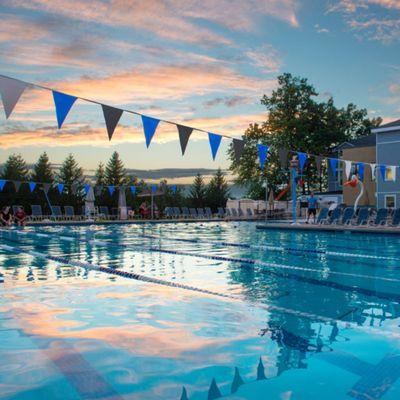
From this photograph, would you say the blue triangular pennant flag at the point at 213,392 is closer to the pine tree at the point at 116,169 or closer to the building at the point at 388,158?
the building at the point at 388,158

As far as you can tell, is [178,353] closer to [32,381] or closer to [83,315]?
[32,381]

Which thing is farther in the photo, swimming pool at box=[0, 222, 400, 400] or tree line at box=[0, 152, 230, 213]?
tree line at box=[0, 152, 230, 213]

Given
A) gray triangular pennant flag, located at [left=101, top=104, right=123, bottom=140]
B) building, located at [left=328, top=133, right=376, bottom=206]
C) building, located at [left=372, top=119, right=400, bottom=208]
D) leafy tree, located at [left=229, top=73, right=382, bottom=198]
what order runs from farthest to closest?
leafy tree, located at [left=229, top=73, right=382, bottom=198], building, located at [left=328, top=133, right=376, bottom=206], building, located at [left=372, top=119, right=400, bottom=208], gray triangular pennant flag, located at [left=101, top=104, right=123, bottom=140]

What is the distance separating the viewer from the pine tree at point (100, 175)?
6492 centimetres

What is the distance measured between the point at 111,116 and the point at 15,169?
51.8 m

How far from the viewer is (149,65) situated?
18297 mm

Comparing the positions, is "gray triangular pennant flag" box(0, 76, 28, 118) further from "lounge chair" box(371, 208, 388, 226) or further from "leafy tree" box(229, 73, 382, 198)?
"leafy tree" box(229, 73, 382, 198)

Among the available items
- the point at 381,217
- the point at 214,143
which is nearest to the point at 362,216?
the point at 381,217

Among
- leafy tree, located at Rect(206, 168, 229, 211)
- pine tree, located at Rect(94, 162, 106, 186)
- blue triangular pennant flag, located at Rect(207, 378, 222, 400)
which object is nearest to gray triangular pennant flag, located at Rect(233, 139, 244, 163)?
blue triangular pennant flag, located at Rect(207, 378, 222, 400)

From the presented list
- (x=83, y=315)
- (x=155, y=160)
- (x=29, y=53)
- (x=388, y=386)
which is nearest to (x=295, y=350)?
(x=388, y=386)

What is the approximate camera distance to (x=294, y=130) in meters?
41.8

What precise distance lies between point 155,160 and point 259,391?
2269 cm

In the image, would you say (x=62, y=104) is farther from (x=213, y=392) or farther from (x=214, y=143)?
(x=213, y=392)

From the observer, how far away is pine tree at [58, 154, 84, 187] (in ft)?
208
